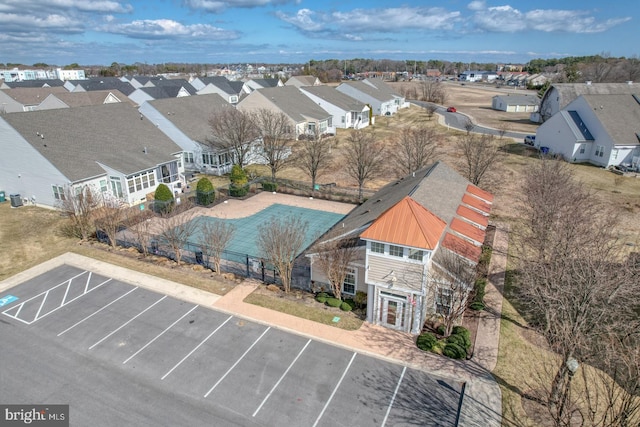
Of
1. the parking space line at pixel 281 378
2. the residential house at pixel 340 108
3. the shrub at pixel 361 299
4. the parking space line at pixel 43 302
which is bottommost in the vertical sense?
the parking space line at pixel 281 378

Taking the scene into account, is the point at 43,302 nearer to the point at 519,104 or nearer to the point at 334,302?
the point at 334,302

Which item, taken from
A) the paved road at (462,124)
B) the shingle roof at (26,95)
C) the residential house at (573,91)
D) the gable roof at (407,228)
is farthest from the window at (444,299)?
the shingle roof at (26,95)

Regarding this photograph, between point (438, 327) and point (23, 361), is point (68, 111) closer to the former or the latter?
point (23, 361)

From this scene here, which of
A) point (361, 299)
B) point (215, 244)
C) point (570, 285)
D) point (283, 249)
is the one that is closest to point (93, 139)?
point (215, 244)

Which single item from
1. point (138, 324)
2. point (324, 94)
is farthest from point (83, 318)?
point (324, 94)

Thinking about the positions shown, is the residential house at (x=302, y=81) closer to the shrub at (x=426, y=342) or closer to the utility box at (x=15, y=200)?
the utility box at (x=15, y=200)

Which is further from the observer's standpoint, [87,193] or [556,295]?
[87,193]
